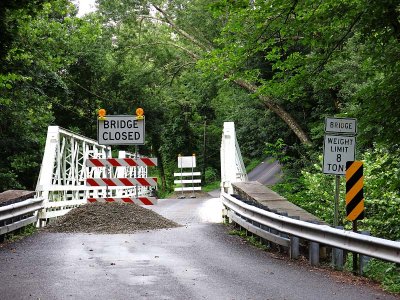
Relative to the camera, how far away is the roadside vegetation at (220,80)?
11.1 meters

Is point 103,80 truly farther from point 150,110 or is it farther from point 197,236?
point 197,236

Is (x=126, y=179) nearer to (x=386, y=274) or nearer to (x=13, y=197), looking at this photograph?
(x=13, y=197)

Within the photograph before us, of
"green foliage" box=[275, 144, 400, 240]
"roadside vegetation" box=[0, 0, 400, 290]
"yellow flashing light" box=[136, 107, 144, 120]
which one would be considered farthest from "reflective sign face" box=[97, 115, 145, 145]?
"green foliage" box=[275, 144, 400, 240]

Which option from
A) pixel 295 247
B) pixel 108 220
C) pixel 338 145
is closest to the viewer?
pixel 295 247

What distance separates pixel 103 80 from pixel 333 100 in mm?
21367

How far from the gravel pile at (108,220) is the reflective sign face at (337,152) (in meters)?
5.09

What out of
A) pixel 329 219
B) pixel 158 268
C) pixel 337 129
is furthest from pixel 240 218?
pixel 329 219

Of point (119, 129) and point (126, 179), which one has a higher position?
point (119, 129)

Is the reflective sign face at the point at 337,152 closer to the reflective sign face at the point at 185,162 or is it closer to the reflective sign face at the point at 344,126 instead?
the reflective sign face at the point at 344,126

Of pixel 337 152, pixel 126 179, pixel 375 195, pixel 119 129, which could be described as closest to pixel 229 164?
pixel 126 179

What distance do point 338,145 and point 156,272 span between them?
15.2 ft

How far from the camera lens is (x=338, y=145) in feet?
35.3

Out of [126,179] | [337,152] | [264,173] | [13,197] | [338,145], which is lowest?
[264,173]

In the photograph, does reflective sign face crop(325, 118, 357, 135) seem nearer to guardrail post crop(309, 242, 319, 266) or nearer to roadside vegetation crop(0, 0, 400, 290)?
roadside vegetation crop(0, 0, 400, 290)
